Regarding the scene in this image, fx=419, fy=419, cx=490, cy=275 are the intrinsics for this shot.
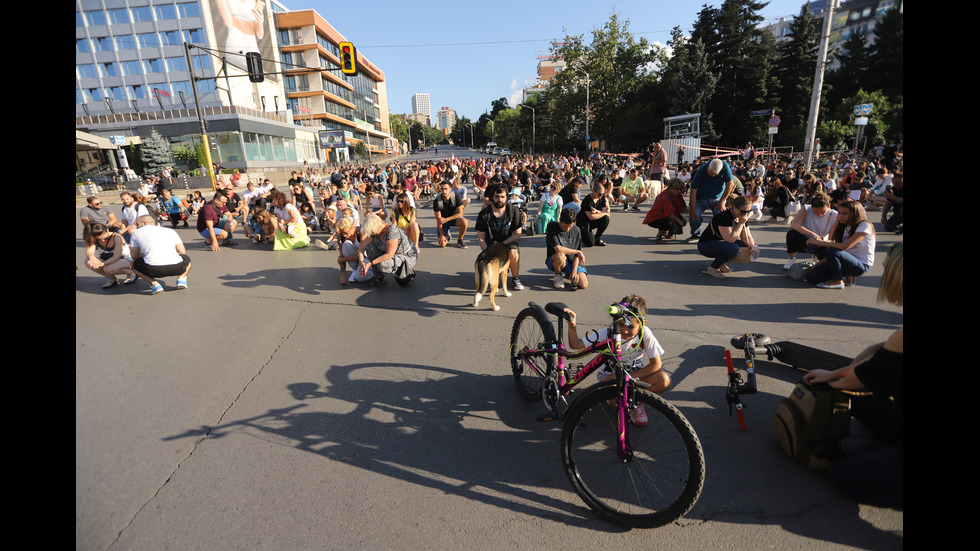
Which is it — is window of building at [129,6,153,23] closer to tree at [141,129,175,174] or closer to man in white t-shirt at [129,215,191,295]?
tree at [141,129,175,174]

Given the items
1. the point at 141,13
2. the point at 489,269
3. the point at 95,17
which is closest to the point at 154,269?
the point at 489,269

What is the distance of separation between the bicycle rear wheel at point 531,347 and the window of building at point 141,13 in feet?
197

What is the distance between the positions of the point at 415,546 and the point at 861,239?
6.74 metres

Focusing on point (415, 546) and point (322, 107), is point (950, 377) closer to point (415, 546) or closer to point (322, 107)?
point (415, 546)

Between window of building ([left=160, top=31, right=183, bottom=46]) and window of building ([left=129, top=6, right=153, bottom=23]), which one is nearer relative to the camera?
window of building ([left=129, top=6, right=153, bottom=23])

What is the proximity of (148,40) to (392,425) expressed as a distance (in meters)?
60.1

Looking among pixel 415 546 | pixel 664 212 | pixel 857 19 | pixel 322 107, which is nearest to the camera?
pixel 415 546

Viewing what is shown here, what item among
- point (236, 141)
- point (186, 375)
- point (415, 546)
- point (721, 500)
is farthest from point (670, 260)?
point (236, 141)

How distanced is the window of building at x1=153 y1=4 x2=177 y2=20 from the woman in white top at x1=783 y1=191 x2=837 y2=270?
2312 inches

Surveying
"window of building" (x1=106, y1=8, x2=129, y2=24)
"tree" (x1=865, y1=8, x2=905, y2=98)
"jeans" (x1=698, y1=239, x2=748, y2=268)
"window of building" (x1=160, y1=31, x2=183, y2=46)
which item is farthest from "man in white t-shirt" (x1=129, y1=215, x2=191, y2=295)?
"tree" (x1=865, y1=8, x2=905, y2=98)

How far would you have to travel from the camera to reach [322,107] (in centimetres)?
6538

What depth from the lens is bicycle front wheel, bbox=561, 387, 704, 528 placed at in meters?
2.19

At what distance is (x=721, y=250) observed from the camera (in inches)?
262

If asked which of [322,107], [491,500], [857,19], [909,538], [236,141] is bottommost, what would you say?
[491,500]
